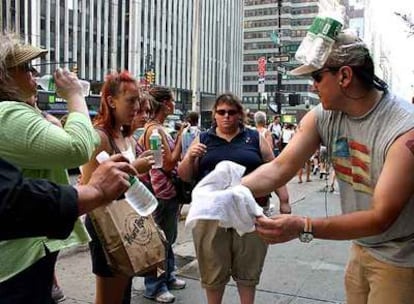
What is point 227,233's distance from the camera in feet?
13.1

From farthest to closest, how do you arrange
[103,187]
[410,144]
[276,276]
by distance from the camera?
[276,276], [410,144], [103,187]

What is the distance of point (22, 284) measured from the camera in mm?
2170

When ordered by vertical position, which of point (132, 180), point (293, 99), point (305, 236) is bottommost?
point (305, 236)

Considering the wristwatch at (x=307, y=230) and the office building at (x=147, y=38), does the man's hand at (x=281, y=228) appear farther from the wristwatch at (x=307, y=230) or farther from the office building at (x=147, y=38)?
the office building at (x=147, y=38)

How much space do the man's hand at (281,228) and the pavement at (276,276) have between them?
2.87 metres

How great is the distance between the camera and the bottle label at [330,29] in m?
2.34

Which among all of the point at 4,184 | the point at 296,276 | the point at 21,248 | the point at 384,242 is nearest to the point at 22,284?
the point at 21,248

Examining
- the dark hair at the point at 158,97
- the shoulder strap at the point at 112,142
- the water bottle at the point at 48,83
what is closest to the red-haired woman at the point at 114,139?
the shoulder strap at the point at 112,142

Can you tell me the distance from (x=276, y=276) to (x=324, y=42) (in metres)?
3.71

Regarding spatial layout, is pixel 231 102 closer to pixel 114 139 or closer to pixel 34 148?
pixel 114 139

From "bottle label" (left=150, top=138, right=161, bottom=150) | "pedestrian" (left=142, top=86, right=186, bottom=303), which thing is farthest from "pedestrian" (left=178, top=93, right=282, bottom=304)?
"pedestrian" (left=142, top=86, right=186, bottom=303)

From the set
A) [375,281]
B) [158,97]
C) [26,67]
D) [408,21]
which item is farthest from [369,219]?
[408,21]

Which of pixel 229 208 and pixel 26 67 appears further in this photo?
pixel 26 67

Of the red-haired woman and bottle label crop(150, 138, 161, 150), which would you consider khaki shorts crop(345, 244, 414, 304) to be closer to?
the red-haired woman
